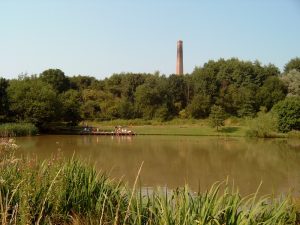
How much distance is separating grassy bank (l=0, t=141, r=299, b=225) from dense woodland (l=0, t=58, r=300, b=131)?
39.4m

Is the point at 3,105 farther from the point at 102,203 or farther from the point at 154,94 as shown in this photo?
the point at 102,203

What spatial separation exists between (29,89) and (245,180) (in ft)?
121

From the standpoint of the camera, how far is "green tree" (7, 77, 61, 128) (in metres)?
45.1

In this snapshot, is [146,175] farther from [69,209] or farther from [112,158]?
[69,209]

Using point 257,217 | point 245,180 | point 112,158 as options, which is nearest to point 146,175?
point 245,180

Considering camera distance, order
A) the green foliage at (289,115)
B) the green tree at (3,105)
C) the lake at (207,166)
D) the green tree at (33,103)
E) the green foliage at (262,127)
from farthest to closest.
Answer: the green tree at (33,103), the green tree at (3,105), the green foliage at (289,115), the green foliage at (262,127), the lake at (207,166)

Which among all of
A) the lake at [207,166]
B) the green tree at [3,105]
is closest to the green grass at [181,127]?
the green tree at [3,105]

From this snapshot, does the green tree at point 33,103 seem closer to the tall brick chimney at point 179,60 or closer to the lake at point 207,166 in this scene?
the lake at point 207,166

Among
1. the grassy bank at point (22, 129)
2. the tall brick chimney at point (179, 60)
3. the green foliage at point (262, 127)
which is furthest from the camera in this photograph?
the tall brick chimney at point (179, 60)

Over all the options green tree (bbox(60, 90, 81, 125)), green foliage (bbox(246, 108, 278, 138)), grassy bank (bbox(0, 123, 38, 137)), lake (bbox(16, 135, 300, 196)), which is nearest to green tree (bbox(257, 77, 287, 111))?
green foliage (bbox(246, 108, 278, 138))

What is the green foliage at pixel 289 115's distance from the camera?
42719mm

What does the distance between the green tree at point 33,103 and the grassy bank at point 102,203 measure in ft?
130

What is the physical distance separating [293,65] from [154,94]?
91.0 feet

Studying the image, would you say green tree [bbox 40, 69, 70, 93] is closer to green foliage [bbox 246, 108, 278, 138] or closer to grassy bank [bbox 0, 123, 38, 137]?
grassy bank [bbox 0, 123, 38, 137]
